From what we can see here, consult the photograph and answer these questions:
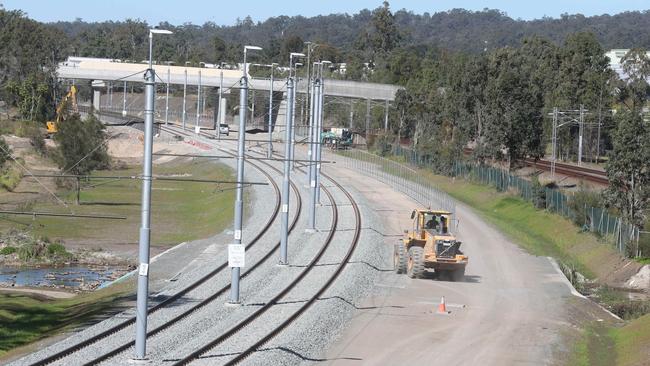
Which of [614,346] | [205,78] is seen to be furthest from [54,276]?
[205,78]

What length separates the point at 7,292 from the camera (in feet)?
137

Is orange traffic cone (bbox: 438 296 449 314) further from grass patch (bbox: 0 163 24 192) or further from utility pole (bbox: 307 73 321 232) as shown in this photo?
grass patch (bbox: 0 163 24 192)

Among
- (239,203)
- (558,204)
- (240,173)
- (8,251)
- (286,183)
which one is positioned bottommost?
(8,251)

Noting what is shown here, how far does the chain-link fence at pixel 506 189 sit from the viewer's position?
161 feet

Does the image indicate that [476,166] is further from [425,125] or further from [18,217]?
[18,217]

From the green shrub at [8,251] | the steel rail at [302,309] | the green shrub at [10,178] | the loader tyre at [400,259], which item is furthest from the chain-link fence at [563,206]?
the green shrub at [10,178]

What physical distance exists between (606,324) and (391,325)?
25.2 feet

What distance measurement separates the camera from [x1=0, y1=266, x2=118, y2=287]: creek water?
4534cm

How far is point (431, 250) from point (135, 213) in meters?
33.5

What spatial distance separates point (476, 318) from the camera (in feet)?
113

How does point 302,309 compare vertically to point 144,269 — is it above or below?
below

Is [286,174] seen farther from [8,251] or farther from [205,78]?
[205,78]

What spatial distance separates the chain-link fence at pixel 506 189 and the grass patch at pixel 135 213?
1369 centimetres

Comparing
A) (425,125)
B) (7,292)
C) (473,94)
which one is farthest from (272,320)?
(425,125)
